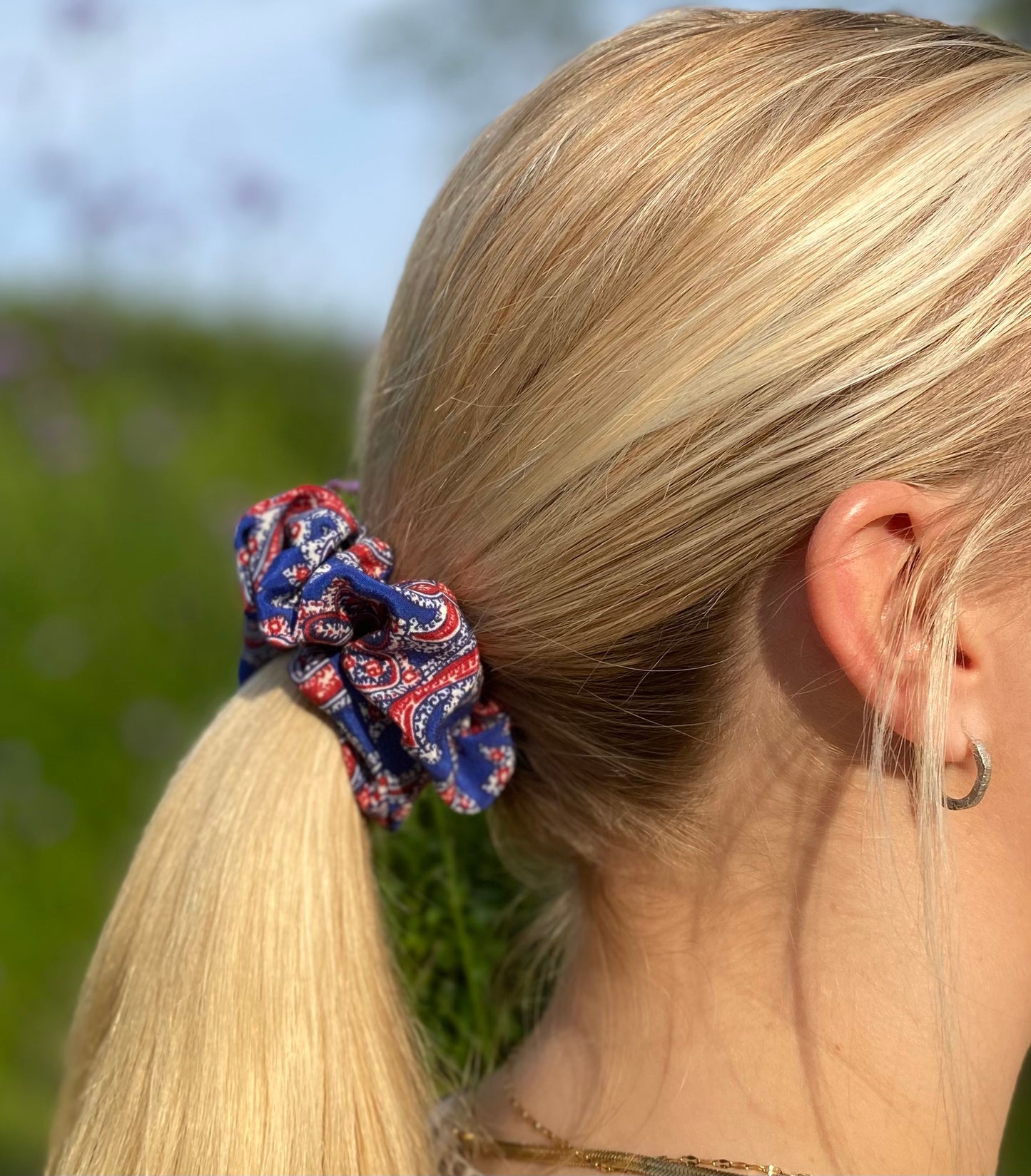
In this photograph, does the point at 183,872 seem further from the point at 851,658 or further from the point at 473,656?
the point at 851,658

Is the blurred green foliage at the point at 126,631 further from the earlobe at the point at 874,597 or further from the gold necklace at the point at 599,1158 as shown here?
the earlobe at the point at 874,597

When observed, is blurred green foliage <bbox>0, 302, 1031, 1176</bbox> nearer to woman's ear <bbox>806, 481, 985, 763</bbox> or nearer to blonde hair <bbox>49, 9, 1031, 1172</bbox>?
blonde hair <bbox>49, 9, 1031, 1172</bbox>

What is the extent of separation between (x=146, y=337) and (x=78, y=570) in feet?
5.77

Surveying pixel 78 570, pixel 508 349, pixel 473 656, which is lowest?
pixel 78 570

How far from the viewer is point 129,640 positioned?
3.80 m

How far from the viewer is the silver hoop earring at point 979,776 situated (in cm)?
108

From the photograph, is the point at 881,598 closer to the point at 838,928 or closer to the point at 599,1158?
the point at 838,928

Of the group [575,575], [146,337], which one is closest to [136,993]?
[575,575]

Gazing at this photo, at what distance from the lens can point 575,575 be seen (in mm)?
1146

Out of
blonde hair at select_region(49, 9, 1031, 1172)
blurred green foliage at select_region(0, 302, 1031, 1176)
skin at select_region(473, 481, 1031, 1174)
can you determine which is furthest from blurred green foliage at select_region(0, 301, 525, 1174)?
skin at select_region(473, 481, 1031, 1174)

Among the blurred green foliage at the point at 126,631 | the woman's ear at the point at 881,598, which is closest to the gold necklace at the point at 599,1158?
the blurred green foliage at the point at 126,631

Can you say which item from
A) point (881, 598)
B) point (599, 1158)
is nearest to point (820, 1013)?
point (599, 1158)

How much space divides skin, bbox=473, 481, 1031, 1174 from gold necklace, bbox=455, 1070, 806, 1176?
→ 15mm

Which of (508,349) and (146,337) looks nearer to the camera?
(508,349)
